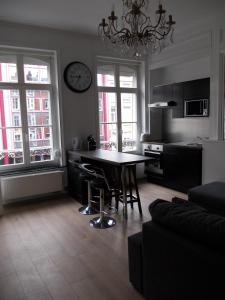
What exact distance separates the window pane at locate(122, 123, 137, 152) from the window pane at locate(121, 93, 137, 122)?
13 centimetres

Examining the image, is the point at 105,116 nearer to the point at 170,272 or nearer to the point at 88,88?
the point at 88,88

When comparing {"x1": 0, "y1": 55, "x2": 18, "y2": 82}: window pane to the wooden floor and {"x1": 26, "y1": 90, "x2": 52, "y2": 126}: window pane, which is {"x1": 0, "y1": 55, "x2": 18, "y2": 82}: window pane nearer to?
{"x1": 26, "y1": 90, "x2": 52, "y2": 126}: window pane

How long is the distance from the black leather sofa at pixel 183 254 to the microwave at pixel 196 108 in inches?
129

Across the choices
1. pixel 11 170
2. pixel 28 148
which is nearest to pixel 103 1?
pixel 28 148

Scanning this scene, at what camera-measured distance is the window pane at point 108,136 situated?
5.27 m

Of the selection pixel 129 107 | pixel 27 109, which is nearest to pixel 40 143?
pixel 27 109

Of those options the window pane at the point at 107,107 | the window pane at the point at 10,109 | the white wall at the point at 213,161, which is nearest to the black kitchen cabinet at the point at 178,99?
the white wall at the point at 213,161

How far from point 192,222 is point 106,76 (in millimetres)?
4236

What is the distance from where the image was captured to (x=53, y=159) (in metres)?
4.82

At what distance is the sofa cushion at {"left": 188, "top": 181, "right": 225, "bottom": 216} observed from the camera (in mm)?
3030

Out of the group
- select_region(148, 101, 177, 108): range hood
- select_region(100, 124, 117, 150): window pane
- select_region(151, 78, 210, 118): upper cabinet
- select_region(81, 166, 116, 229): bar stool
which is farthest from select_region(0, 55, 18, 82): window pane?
select_region(151, 78, 210, 118): upper cabinet

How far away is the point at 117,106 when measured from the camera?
541 centimetres

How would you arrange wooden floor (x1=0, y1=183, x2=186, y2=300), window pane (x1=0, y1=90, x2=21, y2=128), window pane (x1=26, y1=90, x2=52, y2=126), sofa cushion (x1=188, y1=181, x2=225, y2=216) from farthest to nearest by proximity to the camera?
1. window pane (x1=26, y1=90, x2=52, y2=126)
2. window pane (x1=0, y1=90, x2=21, y2=128)
3. sofa cushion (x1=188, y1=181, x2=225, y2=216)
4. wooden floor (x1=0, y1=183, x2=186, y2=300)

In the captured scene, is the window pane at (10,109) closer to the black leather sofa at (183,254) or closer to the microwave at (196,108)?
the microwave at (196,108)
